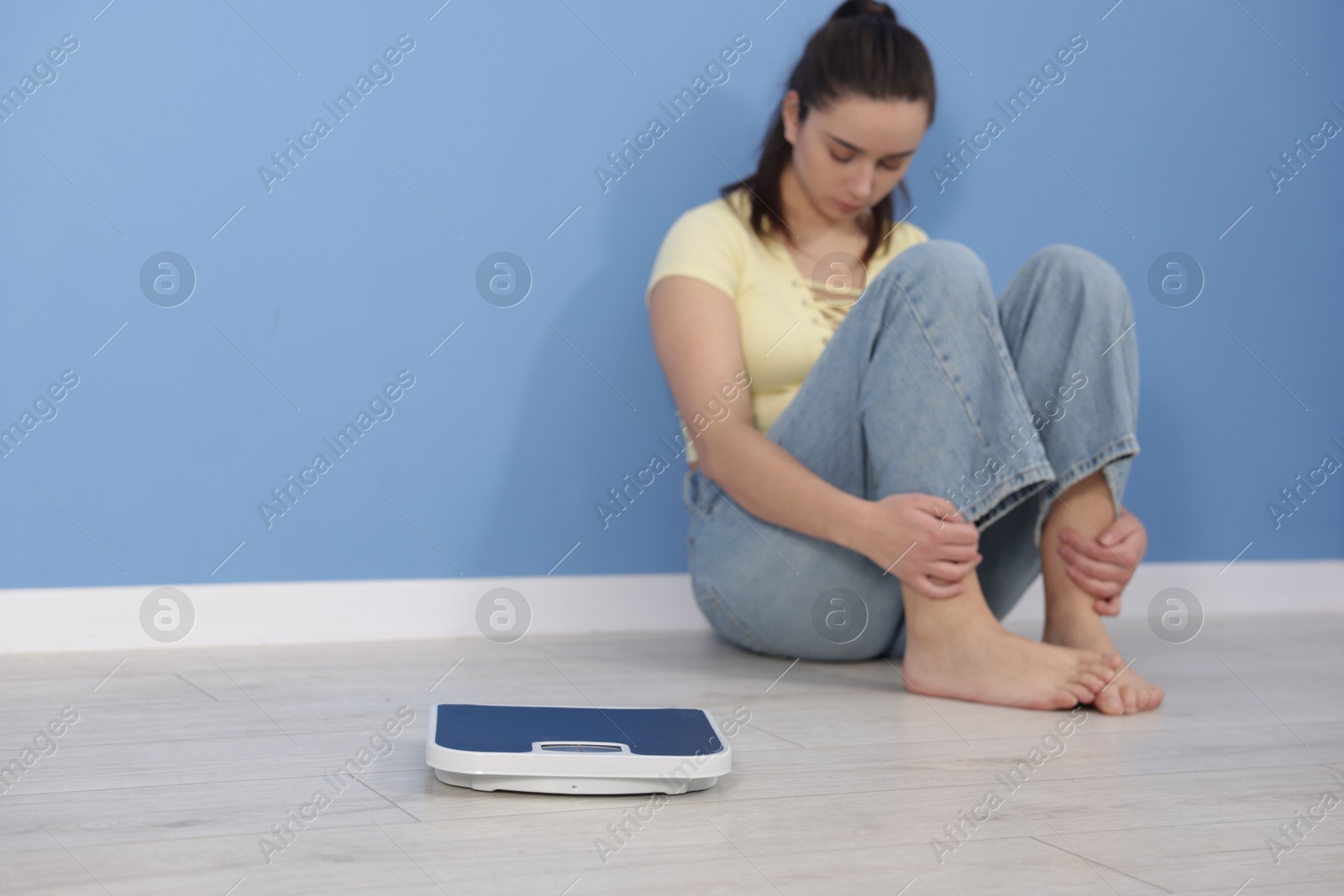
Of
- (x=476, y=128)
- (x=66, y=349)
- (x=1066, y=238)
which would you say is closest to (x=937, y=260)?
(x=476, y=128)

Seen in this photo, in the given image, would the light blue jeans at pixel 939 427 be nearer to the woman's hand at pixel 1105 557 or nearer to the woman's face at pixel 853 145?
the woman's hand at pixel 1105 557

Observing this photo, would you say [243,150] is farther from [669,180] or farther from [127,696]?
[127,696]

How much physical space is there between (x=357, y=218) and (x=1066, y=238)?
1.05m

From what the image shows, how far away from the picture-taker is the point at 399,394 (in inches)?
58.8

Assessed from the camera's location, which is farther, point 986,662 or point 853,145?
point 853,145

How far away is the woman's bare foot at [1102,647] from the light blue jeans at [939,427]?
0.07 metres

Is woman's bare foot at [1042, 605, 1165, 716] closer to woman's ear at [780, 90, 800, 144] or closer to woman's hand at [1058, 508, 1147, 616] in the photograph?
woman's hand at [1058, 508, 1147, 616]

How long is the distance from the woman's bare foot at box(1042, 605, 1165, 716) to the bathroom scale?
444mm

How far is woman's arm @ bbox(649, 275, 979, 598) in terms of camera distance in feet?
3.61

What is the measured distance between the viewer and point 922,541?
1.10 m

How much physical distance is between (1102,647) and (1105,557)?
0.30ft

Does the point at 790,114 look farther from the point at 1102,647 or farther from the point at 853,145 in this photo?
the point at 1102,647

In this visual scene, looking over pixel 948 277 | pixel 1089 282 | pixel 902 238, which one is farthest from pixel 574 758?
pixel 902 238

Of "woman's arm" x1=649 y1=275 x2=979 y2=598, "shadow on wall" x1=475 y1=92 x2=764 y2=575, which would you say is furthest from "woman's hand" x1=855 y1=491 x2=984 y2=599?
"shadow on wall" x1=475 y1=92 x2=764 y2=575
